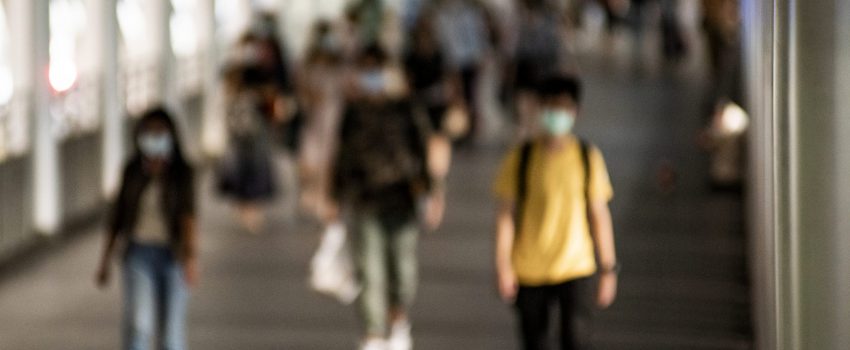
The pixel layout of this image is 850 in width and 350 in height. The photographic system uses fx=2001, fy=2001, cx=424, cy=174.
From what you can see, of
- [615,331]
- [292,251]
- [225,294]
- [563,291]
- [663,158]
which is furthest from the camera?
[663,158]

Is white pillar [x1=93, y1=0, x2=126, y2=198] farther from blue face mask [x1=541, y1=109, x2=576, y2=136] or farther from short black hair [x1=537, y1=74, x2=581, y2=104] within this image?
blue face mask [x1=541, y1=109, x2=576, y2=136]

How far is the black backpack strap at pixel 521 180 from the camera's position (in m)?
8.62

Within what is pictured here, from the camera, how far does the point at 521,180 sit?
8.62 meters

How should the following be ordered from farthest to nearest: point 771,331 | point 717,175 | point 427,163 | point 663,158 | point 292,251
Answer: point 663,158, point 717,175, point 292,251, point 427,163, point 771,331

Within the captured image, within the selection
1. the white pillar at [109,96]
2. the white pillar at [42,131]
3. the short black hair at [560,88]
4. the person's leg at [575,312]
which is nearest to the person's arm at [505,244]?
the person's leg at [575,312]

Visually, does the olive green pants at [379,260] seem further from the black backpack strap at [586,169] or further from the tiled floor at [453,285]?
the black backpack strap at [586,169]

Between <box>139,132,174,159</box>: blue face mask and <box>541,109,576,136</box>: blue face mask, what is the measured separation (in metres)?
2.05

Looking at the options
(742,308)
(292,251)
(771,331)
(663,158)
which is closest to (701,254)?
(742,308)

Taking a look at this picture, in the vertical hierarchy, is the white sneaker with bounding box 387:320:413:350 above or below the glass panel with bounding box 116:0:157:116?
below

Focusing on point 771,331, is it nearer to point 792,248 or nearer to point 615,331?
point 792,248

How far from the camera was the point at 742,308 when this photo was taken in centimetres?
1220

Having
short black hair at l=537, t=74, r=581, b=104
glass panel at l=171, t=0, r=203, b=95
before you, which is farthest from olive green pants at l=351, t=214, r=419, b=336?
glass panel at l=171, t=0, r=203, b=95

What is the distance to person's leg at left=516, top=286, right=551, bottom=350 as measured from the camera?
867cm

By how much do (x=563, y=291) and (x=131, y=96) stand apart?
11298mm
